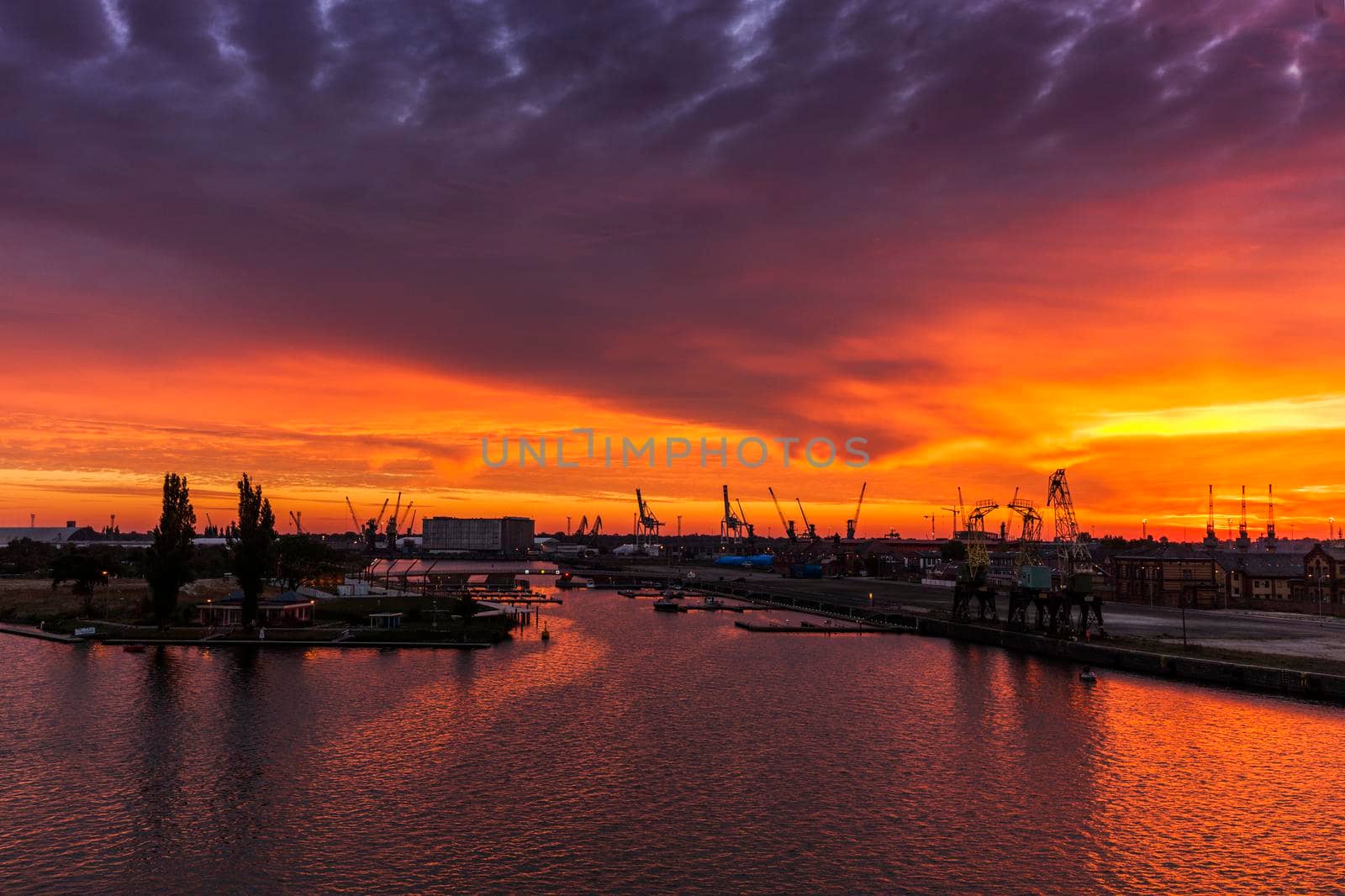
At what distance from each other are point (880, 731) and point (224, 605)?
89.5m

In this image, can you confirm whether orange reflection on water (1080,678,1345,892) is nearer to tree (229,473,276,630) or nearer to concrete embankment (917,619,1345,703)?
concrete embankment (917,619,1345,703)

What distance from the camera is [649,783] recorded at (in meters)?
51.2

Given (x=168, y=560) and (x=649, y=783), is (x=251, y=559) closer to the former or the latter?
(x=168, y=560)

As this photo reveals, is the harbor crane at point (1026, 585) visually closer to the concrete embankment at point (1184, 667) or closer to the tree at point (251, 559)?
the concrete embankment at point (1184, 667)

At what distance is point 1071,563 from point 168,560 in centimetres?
11910

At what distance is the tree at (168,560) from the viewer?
11000 cm

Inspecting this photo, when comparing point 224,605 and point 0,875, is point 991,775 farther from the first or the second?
point 224,605

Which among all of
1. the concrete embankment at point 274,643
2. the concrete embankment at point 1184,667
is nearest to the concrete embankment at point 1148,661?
the concrete embankment at point 1184,667

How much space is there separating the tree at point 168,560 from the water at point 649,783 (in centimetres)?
2205

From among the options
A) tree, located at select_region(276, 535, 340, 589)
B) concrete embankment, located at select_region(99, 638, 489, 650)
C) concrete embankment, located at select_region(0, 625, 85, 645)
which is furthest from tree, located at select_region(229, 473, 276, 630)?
tree, located at select_region(276, 535, 340, 589)

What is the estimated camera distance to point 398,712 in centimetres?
6856

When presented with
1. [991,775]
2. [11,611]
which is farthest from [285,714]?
[11,611]

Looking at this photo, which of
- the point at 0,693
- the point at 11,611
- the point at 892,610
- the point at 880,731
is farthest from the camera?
the point at 892,610

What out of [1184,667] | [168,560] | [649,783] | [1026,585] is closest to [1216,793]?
[649,783]
